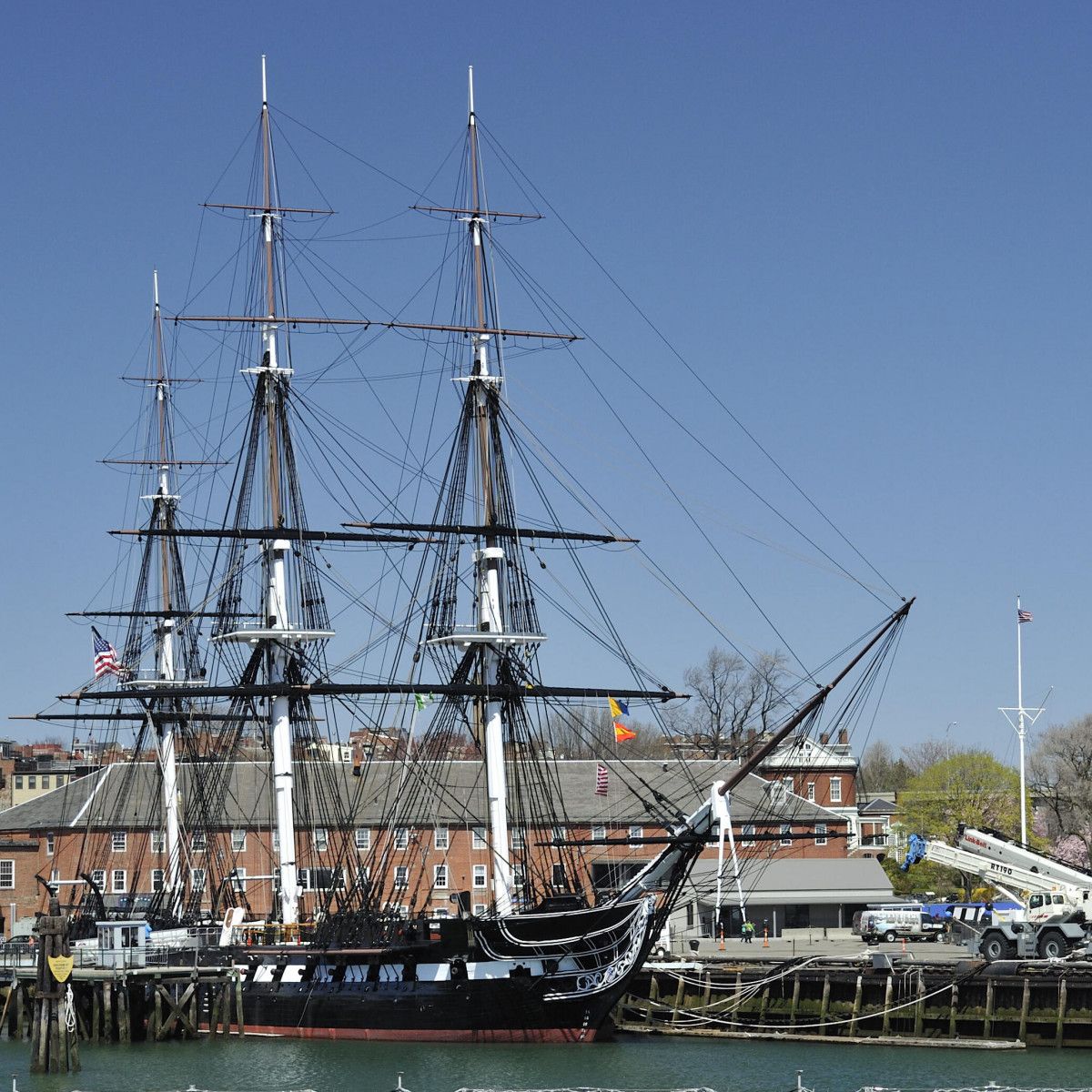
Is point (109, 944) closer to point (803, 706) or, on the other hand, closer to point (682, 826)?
point (682, 826)

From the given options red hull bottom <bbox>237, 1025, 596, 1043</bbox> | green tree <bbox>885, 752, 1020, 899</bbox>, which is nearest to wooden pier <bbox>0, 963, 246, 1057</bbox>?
red hull bottom <bbox>237, 1025, 596, 1043</bbox>

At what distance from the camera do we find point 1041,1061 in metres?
39.7

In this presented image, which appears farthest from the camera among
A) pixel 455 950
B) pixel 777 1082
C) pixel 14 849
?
pixel 14 849

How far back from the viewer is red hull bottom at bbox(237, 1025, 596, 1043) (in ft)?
144

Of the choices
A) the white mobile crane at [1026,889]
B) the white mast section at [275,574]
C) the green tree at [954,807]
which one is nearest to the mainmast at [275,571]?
the white mast section at [275,574]

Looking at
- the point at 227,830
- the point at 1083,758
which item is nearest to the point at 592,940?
the point at 227,830

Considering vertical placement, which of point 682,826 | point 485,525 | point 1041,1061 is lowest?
point 1041,1061

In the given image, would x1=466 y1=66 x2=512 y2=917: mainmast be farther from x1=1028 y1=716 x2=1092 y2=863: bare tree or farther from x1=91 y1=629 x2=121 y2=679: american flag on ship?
x1=1028 y1=716 x2=1092 y2=863: bare tree

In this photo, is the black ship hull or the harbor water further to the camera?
the black ship hull

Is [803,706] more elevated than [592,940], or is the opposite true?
[803,706]

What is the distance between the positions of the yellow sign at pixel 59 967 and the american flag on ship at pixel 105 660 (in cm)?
2372

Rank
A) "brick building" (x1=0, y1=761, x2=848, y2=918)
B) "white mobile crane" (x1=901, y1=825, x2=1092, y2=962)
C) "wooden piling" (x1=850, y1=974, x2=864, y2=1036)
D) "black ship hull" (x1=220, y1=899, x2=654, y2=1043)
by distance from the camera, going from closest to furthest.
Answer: "black ship hull" (x1=220, y1=899, x2=654, y2=1043) < "wooden piling" (x1=850, y1=974, x2=864, y2=1036) < "white mobile crane" (x1=901, y1=825, x2=1092, y2=962) < "brick building" (x1=0, y1=761, x2=848, y2=918)

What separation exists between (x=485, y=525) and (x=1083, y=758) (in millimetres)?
58222

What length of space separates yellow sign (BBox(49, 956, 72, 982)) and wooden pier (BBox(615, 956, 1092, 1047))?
1418 centimetres
